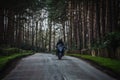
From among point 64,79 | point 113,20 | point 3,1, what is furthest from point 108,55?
point 64,79

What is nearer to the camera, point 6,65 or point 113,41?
point 6,65

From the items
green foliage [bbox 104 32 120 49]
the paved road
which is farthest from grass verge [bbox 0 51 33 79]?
green foliage [bbox 104 32 120 49]

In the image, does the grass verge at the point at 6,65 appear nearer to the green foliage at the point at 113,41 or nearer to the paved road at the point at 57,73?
the paved road at the point at 57,73

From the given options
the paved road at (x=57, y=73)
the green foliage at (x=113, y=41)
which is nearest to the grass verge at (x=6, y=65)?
the paved road at (x=57, y=73)

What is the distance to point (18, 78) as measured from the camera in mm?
16250

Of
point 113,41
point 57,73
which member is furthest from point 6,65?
point 113,41

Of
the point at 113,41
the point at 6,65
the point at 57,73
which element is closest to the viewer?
the point at 57,73

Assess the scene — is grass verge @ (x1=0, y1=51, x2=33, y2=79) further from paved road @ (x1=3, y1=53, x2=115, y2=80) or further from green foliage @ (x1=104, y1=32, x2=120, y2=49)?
green foliage @ (x1=104, y1=32, x2=120, y2=49)

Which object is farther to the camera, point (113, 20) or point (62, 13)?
point (62, 13)

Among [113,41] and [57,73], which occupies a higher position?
[113,41]

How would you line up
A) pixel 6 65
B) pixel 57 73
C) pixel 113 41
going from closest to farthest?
pixel 57 73, pixel 6 65, pixel 113 41

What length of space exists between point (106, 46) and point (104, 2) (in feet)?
37.9

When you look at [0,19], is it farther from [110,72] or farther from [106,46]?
[110,72]

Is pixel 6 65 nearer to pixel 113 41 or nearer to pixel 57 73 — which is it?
pixel 57 73
